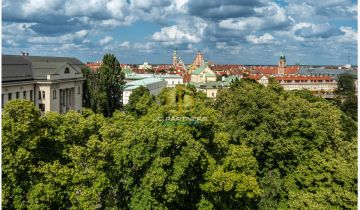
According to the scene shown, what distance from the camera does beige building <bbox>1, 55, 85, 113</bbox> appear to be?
48906mm

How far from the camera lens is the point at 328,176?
22781 millimetres

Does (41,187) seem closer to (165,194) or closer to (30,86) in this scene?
(165,194)

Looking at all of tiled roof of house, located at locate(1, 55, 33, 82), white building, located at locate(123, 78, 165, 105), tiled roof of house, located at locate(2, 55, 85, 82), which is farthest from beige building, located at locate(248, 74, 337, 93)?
tiled roof of house, located at locate(1, 55, 33, 82)

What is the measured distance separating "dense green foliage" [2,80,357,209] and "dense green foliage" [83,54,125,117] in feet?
113

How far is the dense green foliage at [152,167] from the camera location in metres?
16.9

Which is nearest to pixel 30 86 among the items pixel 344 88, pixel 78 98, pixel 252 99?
pixel 78 98

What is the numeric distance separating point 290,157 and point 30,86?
36.1 meters

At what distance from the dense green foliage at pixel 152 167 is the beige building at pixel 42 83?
27988 mm

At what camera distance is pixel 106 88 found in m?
58.8

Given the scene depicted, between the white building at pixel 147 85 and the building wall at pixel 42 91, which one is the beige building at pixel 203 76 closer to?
the white building at pixel 147 85

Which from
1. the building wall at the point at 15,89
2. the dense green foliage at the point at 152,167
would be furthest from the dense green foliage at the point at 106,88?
the dense green foliage at the point at 152,167

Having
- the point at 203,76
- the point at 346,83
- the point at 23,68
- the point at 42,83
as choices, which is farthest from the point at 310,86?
the point at 23,68

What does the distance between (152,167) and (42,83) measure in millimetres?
39502

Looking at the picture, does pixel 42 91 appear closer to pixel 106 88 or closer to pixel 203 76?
pixel 106 88
